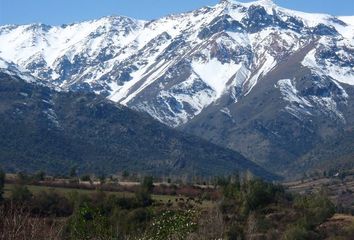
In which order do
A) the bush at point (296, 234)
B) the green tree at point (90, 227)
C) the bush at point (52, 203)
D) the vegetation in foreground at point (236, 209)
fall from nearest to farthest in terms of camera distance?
the green tree at point (90, 227) → the vegetation in foreground at point (236, 209) → the bush at point (296, 234) → the bush at point (52, 203)

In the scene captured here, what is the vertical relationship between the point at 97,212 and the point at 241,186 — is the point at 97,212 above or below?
below

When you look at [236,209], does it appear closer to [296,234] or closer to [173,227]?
[296,234]

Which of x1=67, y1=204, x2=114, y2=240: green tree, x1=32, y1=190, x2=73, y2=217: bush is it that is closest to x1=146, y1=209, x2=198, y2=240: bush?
x1=67, y1=204, x2=114, y2=240: green tree

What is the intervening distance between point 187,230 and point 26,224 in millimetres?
10233

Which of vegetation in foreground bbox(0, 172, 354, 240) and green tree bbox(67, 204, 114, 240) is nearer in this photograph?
green tree bbox(67, 204, 114, 240)

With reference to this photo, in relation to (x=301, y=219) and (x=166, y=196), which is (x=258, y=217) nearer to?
(x=301, y=219)

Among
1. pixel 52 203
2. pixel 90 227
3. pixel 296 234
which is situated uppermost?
pixel 52 203

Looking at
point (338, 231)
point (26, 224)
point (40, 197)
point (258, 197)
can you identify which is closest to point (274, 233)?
point (338, 231)

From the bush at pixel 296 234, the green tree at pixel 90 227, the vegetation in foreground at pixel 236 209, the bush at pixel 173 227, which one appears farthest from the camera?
the bush at pixel 296 234

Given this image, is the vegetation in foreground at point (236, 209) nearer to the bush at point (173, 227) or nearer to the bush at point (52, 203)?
the bush at point (52, 203)

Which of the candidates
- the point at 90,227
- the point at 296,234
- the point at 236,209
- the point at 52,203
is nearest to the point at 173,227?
the point at 90,227

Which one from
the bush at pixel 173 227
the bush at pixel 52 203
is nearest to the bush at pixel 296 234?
the bush at pixel 52 203

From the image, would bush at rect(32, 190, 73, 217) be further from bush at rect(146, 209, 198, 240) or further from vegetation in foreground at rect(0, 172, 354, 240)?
bush at rect(146, 209, 198, 240)

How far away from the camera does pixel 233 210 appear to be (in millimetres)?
143375
